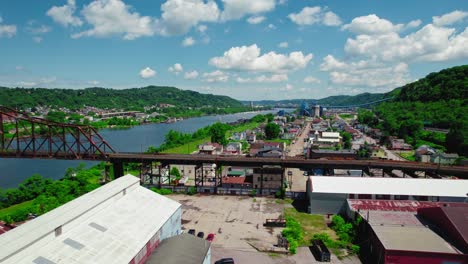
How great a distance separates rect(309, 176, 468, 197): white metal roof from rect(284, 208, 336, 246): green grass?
2.96 m

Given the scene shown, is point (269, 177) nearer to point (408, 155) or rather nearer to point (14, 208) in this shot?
point (14, 208)

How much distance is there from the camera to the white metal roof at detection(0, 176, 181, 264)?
49.0 ft

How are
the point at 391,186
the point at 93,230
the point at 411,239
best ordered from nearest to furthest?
1. the point at 93,230
2. the point at 411,239
3. the point at 391,186

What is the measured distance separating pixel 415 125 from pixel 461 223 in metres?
80.6

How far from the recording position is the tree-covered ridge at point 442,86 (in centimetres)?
11724

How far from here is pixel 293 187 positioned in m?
44.6

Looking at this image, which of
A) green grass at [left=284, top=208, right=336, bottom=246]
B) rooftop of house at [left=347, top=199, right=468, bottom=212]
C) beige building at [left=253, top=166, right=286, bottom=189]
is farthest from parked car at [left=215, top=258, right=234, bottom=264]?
beige building at [left=253, top=166, right=286, bottom=189]

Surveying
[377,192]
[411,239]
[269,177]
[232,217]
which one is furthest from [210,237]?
[377,192]

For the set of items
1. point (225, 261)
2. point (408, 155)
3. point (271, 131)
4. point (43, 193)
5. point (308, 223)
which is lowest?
point (408, 155)

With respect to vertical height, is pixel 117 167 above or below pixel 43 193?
above

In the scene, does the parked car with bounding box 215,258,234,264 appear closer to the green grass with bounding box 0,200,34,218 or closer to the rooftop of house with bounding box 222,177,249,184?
the rooftop of house with bounding box 222,177,249,184

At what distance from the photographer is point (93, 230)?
1833 cm

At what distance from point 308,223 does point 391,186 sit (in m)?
11.0

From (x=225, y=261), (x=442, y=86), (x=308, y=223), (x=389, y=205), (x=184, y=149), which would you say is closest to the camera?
(x=225, y=261)
